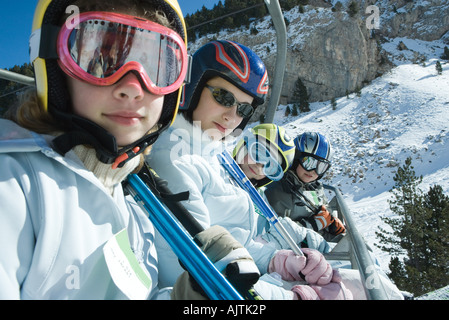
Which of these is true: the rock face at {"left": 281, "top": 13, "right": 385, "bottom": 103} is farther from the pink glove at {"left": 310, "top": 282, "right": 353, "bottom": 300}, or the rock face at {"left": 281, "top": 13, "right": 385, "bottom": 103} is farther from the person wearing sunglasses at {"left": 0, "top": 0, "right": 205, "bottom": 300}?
the person wearing sunglasses at {"left": 0, "top": 0, "right": 205, "bottom": 300}

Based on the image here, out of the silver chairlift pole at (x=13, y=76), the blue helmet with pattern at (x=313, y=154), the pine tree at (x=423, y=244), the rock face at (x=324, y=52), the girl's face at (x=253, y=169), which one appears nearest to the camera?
the silver chairlift pole at (x=13, y=76)

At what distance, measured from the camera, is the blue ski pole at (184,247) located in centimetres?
111

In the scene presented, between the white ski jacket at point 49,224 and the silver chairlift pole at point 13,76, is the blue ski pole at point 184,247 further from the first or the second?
the silver chairlift pole at point 13,76

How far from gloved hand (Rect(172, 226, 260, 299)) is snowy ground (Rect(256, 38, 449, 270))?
43.9ft

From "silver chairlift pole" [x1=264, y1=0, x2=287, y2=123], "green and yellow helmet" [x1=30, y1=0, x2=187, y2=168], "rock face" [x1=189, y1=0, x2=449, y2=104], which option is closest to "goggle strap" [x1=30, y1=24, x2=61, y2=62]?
"green and yellow helmet" [x1=30, y1=0, x2=187, y2=168]

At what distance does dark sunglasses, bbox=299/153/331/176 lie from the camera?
469 centimetres

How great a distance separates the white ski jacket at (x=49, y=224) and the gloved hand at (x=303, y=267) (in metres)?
1.43

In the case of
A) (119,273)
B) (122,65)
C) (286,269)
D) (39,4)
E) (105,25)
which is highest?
(39,4)

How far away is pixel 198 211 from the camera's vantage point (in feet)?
5.59

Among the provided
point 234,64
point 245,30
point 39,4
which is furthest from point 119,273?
point 245,30

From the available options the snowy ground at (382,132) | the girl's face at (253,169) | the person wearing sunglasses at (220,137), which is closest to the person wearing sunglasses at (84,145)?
the person wearing sunglasses at (220,137)

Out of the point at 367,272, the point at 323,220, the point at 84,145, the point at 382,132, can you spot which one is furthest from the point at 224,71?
the point at 382,132

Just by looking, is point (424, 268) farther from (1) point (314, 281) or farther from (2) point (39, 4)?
(2) point (39, 4)

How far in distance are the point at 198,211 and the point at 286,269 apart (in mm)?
969
